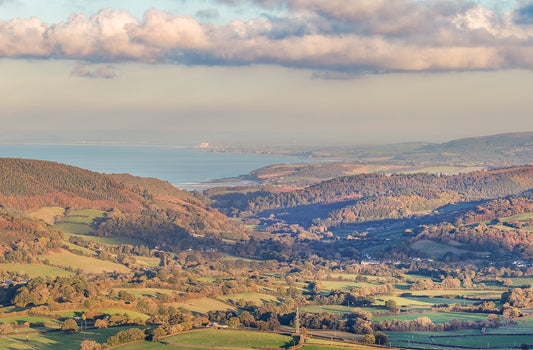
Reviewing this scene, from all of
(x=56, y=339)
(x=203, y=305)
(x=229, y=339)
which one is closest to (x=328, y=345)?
(x=229, y=339)

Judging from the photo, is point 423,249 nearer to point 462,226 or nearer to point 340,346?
point 462,226

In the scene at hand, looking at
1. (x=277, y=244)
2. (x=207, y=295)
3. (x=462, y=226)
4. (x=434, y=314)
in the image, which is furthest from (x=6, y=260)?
(x=462, y=226)

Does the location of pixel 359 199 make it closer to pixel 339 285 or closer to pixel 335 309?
pixel 339 285

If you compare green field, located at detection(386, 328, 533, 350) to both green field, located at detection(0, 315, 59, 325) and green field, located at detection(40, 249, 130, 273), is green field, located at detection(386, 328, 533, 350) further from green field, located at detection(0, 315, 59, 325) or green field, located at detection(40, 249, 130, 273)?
green field, located at detection(40, 249, 130, 273)

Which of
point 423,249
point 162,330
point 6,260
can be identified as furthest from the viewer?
point 423,249

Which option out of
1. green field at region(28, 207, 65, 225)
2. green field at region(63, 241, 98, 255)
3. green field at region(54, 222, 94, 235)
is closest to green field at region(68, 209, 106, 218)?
green field at region(28, 207, 65, 225)

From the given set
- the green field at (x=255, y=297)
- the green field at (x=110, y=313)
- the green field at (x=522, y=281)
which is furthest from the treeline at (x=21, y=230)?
the green field at (x=522, y=281)
